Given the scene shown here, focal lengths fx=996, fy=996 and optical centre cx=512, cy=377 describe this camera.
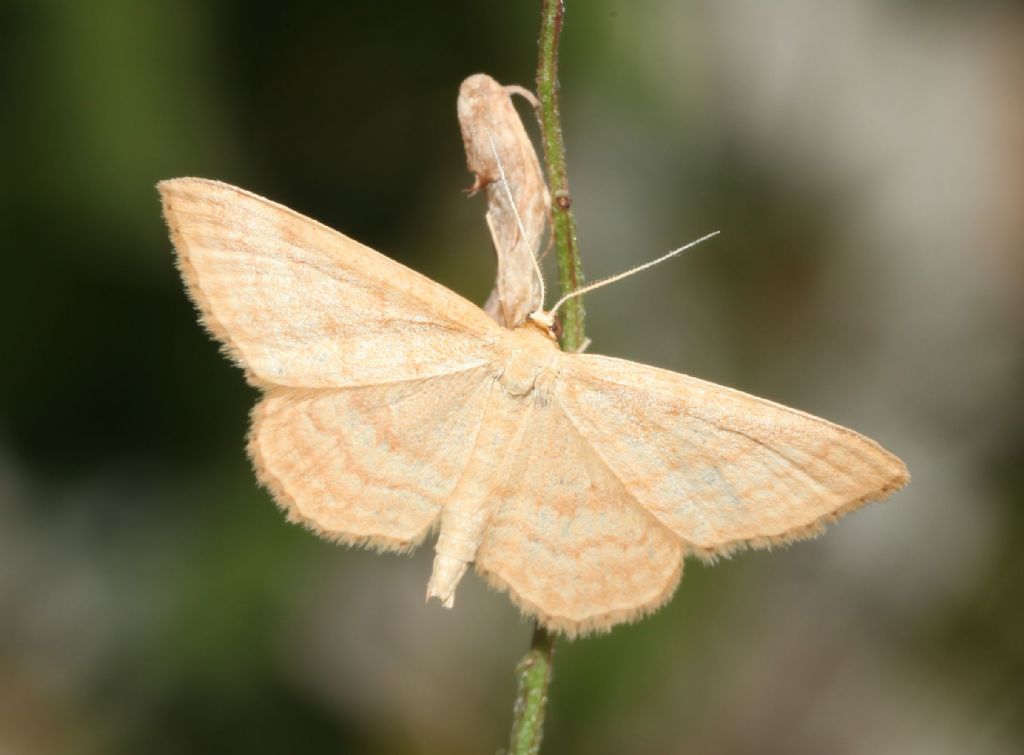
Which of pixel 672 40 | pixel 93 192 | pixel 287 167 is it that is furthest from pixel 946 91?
pixel 93 192

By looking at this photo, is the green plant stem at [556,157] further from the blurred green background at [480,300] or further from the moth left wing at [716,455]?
the blurred green background at [480,300]

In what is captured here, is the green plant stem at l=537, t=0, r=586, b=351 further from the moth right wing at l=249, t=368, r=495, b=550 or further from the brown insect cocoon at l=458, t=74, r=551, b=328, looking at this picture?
the moth right wing at l=249, t=368, r=495, b=550

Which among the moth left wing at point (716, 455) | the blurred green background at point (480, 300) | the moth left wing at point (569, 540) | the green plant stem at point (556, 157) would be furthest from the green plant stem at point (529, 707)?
the blurred green background at point (480, 300)

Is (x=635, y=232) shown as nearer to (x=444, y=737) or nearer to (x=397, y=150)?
(x=397, y=150)

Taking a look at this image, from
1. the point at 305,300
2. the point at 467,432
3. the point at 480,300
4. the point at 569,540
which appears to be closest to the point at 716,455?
the point at 569,540

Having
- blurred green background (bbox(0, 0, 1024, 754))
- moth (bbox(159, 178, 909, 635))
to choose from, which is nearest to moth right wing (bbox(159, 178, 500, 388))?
moth (bbox(159, 178, 909, 635))
